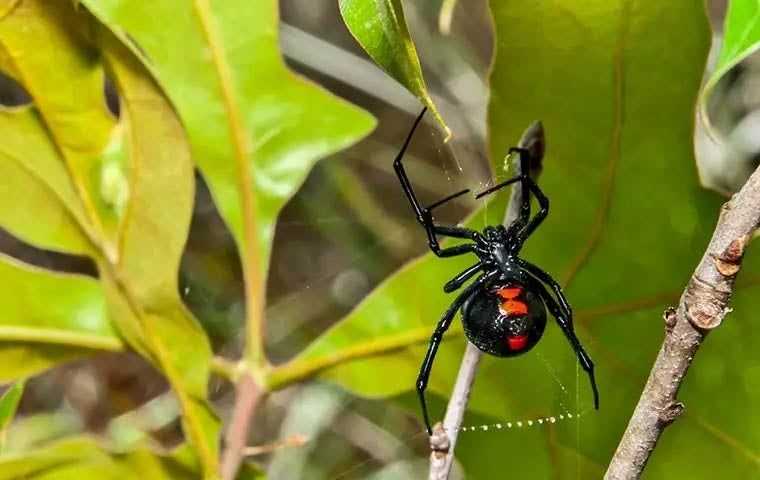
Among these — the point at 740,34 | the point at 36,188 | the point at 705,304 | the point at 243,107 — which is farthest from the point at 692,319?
the point at 36,188

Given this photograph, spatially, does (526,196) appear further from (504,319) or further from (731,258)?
(731,258)

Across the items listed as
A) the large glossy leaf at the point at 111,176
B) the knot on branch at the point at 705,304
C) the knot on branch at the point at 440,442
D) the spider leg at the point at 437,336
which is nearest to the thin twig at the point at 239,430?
the large glossy leaf at the point at 111,176

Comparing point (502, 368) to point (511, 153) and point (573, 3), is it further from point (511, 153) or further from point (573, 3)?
point (573, 3)

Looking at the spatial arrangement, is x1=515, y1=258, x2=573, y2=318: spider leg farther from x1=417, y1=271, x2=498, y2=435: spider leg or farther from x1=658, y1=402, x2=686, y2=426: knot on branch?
x1=658, y1=402, x2=686, y2=426: knot on branch

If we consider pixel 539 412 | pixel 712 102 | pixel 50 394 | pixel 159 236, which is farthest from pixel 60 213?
pixel 50 394

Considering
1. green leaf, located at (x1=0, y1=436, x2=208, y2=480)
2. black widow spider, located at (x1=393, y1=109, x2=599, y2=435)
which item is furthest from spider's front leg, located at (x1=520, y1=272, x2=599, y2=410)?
green leaf, located at (x1=0, y1=436, x2=208, y2=480)

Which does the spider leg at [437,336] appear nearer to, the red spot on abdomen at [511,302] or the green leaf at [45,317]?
the red spot on abdomen at [511,302]
